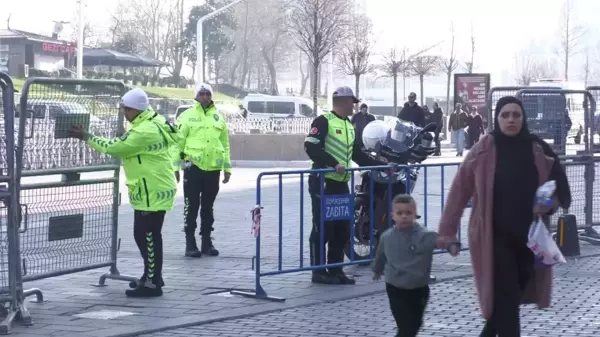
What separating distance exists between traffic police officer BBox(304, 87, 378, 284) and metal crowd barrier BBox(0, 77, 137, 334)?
1656mm

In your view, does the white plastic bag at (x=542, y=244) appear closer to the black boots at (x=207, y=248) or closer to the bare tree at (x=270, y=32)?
the black boots at (x=207, y=248)

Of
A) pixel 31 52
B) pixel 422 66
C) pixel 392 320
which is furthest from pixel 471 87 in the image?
pixel 392 320

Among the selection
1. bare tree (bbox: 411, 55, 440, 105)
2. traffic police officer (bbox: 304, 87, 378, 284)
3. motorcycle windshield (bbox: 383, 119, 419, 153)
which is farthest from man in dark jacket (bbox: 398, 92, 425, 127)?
bare tree (bbox: 411, 55, 440, 105)

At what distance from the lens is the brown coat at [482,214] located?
6316mm

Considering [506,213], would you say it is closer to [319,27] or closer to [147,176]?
[147,176]

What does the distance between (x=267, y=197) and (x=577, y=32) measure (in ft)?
215

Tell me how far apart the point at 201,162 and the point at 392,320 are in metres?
4.13

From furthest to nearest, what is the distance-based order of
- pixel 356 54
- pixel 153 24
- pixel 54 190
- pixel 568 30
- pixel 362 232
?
1. pixel 568 30
2. pixel 153 24
3. pixel 356 54
4. pixel 362 232
5. pixel 54 190

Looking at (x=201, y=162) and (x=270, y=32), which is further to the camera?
(x=270, y=32)

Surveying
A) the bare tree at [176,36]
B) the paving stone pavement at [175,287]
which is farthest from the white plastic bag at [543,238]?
the bare tree at [176,36]

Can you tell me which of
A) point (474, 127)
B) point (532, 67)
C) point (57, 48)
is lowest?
point (474, 127)

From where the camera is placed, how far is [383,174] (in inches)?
432

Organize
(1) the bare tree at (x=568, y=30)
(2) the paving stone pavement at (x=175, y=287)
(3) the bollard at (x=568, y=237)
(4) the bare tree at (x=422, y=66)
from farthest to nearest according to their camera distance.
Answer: (1) the bare tree at (x=568, y=30), (4) the bare tree at (x=422, y=66), (3) the bollard at (x=568, y=237), (2) the paving stone pavement at (x=175, y=287)

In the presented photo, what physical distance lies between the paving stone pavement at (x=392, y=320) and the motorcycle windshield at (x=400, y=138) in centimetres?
209
